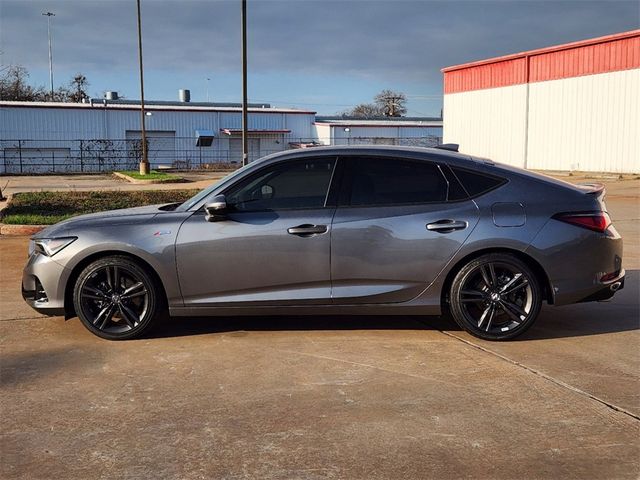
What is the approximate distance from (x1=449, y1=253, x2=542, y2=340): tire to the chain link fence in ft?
139

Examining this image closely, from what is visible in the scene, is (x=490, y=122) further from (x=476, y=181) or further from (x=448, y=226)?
(x=448, y=226)

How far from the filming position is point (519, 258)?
560 centimetres

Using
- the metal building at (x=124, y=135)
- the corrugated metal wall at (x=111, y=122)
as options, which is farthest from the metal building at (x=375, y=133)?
the corrugated metal wall at (x=111, y=122)

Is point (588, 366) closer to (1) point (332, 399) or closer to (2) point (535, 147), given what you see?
(1) point (332, 399)

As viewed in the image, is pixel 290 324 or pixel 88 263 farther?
pixel 290 324

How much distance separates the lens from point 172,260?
5570 mm

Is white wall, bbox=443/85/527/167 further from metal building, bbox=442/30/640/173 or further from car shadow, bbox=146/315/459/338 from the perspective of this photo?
car shadow, bbox=146/315/459/338

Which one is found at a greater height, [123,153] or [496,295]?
[123,153]

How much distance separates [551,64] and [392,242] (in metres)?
30.3

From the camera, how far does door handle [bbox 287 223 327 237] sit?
5.52 metres

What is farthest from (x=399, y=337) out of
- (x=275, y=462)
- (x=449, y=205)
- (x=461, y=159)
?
(x=275, y=462)

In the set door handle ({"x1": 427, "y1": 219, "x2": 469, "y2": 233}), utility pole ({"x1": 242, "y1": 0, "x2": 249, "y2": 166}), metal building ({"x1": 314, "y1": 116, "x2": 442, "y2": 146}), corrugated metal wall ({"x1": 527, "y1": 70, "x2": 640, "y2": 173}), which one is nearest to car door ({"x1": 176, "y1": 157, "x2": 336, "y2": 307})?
door handle ({"x1": 427, "y1": 219, "x2": 469, "y2": 233})

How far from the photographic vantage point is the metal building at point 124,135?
51.8 meters

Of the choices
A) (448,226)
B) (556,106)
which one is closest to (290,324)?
(448,226)
